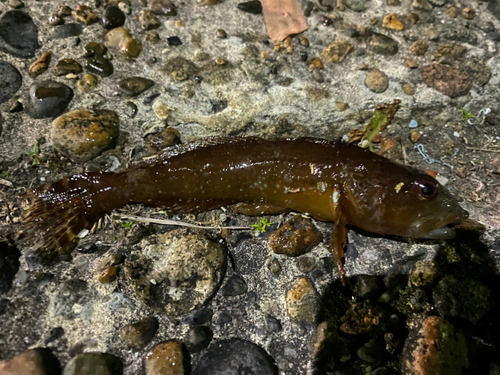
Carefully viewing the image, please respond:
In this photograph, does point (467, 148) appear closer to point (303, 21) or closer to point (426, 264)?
point (426, 264)

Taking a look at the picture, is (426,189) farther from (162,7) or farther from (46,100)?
(46,100)

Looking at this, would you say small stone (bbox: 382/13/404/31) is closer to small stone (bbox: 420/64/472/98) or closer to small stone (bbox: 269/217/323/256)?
small stone (bbox: 420/64/472/98)

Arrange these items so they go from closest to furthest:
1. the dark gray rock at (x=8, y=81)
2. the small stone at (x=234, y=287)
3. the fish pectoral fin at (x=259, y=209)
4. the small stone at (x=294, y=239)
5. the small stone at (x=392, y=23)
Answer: the small stone at (x=234, y=287), the small stone at (x=294, y=239), the fish pectoral fin at (x=259, y=209), the dark gray rock at (x=8, y=81), the small stone at (x=392, y=23)

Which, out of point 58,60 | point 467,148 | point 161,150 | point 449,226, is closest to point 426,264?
point 449,226

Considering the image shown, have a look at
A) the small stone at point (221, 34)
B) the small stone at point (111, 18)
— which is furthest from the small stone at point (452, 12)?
the small stone at point (111, 18)

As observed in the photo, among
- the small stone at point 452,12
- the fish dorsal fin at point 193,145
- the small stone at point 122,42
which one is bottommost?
the fish dorsal fin at point 193,145

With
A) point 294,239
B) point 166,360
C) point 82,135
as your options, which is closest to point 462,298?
point 294,239

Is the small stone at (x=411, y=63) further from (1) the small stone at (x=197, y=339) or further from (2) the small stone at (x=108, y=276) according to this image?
(2) the small stone at (x=108, y=276)
